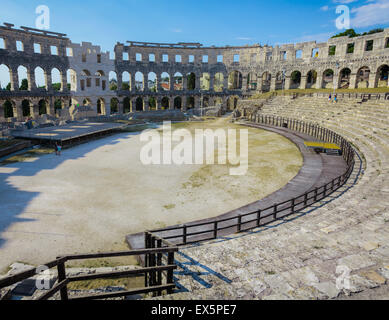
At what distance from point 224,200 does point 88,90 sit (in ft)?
153

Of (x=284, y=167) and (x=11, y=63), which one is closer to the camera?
(x=284, y=167)

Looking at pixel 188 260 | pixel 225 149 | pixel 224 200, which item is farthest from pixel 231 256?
pixel 225 149

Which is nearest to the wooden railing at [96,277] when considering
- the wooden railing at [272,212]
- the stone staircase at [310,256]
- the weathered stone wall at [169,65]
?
the stone staircase at [310,256]

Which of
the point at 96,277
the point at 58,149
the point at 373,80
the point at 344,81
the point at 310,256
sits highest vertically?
the point at 344,81

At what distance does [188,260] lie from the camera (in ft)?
27.1

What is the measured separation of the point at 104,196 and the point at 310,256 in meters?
11.0

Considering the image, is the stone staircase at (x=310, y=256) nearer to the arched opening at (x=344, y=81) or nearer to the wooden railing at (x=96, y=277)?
the wooden railing at (x=96, y=277)

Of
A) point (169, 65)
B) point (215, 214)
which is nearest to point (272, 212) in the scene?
point (215, 214)

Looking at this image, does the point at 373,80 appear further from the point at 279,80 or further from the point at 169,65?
the point at 169,65

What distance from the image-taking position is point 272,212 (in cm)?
1200

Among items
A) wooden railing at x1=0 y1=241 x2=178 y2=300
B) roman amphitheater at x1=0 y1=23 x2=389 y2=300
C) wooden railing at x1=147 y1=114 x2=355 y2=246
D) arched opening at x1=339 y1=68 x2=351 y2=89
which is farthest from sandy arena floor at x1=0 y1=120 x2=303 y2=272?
arched opening at x1=339 y1=68 x2=351 y2=89

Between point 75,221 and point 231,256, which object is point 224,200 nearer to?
point 231,256

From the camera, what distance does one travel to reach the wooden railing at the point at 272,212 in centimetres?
994
